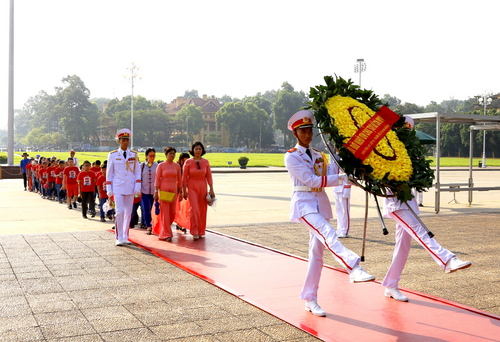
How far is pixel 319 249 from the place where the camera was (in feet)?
17.4

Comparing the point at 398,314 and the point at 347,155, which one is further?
the point at 398,314

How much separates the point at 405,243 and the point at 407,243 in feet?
0.08

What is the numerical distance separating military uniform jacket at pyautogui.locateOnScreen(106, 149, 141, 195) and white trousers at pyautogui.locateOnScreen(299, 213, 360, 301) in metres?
5.06

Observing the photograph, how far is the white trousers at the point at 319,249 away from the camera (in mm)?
4758

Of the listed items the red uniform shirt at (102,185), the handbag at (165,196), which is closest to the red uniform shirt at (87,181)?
the red uniform shirt at (102,185)

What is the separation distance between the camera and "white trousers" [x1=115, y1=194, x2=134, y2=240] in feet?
30.8

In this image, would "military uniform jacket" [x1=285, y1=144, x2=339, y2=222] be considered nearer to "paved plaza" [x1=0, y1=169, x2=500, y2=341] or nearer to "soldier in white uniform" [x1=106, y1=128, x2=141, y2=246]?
"paved plaza" [x1=0, y1=169, x2=500, y2=341]

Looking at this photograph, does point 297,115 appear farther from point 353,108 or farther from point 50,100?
point 50,100

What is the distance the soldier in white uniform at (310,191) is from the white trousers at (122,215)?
4.85 metres

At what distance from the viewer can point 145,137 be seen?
12388 cm

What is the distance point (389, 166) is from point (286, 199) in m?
13.8

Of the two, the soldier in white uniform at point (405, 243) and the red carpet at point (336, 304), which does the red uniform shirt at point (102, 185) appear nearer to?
the red carpet at point (336, 304)

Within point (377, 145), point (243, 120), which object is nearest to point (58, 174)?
point (377, 145)

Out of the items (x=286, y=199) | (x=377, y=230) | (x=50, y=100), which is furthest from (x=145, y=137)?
(x=377, y=230)
